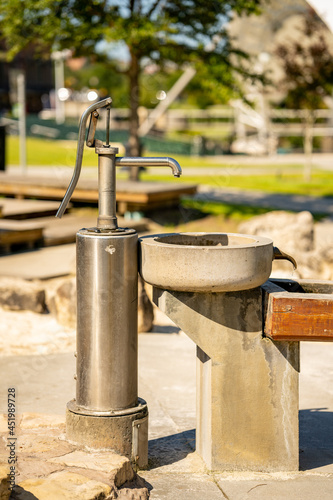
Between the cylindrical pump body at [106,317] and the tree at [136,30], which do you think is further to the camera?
the tree at [136,30]

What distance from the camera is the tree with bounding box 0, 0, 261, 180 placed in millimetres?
12227

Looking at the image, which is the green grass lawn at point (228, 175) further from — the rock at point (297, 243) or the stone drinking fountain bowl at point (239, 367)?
the stone drinking fountain bowl at point (239, 367)

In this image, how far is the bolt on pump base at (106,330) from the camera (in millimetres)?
3480

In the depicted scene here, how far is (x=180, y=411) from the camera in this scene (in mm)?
4582

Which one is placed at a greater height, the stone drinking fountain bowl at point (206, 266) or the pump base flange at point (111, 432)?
the stone drinking fountain bowl at point (206, 266)

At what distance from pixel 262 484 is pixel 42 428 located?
1.18 m

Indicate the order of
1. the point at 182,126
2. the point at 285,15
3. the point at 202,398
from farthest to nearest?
the point at 182,126
the point at 285,15
the point at 202,398

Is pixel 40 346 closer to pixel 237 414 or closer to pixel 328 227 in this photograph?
pixel 237 414

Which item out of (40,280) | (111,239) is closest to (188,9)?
(40,280)

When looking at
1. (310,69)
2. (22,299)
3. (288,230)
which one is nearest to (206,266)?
(22,299)

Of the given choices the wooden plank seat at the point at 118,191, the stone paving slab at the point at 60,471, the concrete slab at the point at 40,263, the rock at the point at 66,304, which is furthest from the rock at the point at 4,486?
the wooden plank seat at the point at 118,191

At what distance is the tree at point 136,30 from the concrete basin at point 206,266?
8.85m

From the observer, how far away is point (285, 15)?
1458 inches

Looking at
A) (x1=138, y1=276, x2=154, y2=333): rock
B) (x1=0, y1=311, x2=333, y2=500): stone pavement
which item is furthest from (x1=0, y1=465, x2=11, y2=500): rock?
(x1=138, y1=276, x2=154, y2=333): rock
